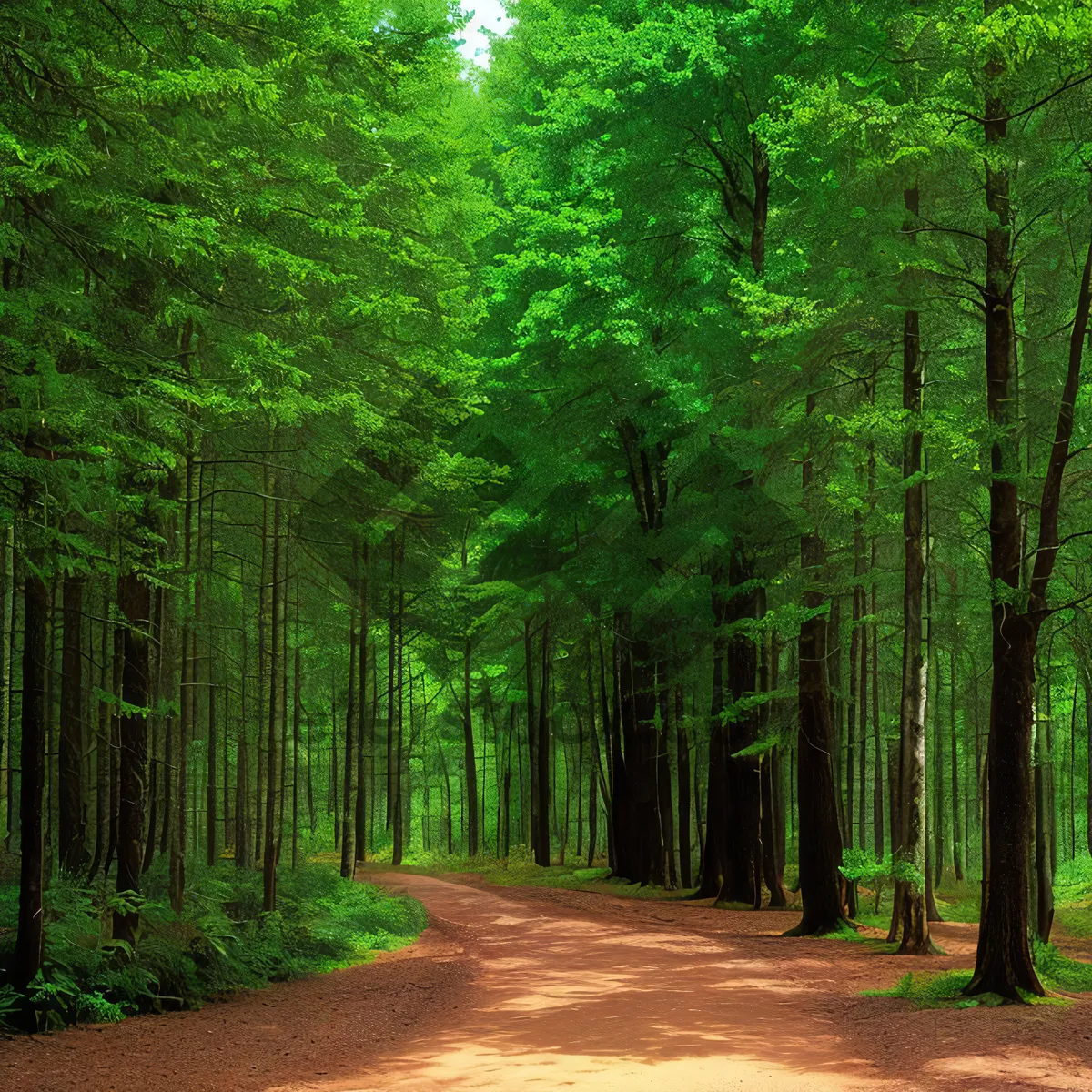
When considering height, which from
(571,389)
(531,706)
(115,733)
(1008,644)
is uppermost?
(571,389)

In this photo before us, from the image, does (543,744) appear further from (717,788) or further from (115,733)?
(115,733)

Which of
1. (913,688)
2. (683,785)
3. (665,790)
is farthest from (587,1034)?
(665,790)

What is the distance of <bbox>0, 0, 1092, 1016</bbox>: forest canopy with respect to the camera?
9758 mm

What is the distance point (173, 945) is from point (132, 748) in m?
2.16

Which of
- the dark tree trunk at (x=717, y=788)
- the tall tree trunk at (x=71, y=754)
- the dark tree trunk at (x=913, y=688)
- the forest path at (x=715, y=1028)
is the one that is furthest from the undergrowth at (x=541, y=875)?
the tall tree trunk at (x=71, y=754)

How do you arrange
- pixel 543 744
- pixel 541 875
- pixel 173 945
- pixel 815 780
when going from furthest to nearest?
pixel 541 875, pixel 543 744, pixel 815 780, pixel 173 945

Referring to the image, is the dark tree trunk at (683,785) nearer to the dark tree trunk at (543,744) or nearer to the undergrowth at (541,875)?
the undergrowth at (541,875)

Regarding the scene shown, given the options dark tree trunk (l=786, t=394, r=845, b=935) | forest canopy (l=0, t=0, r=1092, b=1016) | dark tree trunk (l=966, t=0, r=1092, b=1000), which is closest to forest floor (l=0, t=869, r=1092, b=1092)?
dark tree trunk (l=966, t=0, r=1092, b=1000)

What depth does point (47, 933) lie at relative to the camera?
35.2 ft

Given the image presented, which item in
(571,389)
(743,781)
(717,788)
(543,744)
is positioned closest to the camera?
(743,781)

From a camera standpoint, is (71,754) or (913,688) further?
(71,754)

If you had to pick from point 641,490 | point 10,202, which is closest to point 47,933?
point 10,202

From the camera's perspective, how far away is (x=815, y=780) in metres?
17.5

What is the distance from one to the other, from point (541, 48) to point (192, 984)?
2056 centimetres
